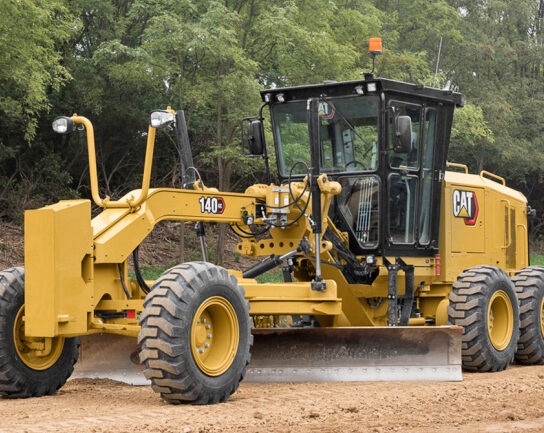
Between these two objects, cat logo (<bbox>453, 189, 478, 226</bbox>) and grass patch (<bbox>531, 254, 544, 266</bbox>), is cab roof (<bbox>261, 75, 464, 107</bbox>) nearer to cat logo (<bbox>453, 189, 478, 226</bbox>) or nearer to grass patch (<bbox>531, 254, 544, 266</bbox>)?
cat logo (<bbox>453, 189, 478, 226</bbox>)

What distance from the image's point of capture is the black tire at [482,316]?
989cm

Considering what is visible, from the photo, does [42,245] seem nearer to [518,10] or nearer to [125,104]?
[125,104]

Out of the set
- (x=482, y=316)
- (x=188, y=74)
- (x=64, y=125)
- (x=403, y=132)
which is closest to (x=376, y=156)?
(x=403, y=132)

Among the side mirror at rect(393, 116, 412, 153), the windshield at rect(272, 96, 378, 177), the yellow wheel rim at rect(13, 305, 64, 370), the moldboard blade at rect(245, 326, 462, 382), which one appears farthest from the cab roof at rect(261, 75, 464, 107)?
the yellow wheel rim at rect(13, 305, 64, 370)

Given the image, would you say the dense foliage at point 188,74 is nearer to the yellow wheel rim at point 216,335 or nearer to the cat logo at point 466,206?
the cat logo at point 466,206

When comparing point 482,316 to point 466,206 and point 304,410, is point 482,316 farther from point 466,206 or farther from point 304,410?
point 304,410

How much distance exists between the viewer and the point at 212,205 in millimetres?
8789

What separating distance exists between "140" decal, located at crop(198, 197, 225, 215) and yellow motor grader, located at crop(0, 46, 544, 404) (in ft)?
0.06

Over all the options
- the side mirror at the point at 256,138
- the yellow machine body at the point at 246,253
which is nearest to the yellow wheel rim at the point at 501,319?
the yellow machine body at the point at 246,253

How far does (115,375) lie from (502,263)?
5633mm

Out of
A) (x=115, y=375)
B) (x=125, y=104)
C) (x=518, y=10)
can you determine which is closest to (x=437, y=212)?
(x=115, y=375)

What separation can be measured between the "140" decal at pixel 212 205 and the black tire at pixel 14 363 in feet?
5.89

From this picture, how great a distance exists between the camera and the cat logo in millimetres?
11195

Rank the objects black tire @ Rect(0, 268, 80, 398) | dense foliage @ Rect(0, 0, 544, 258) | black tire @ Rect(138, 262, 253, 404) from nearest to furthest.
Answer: black tire @ Rect(138, 262, 253, 404) < black tire @ Rect(0, 268, 80, 398) < dense foliage @ Rect(0, 0, 544, 258)
